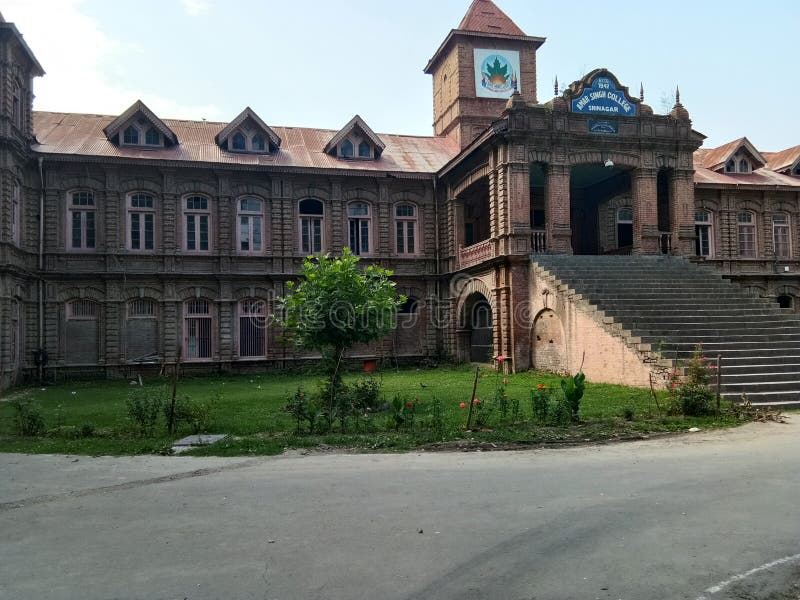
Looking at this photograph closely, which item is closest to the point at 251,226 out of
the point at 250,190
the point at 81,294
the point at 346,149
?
the point at 250,190

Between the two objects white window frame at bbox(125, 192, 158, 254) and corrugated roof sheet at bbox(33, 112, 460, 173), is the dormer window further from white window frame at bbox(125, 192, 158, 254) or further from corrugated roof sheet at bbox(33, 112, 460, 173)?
white window frame at bbox(125, 192, 158, 254)

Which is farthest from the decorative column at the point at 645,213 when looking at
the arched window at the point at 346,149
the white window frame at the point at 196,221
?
the white window frame at the point at 196,221

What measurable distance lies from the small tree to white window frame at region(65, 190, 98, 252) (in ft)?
45.4

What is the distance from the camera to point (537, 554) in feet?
16.8

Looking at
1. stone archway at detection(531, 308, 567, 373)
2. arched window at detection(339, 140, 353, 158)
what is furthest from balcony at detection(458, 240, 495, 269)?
Result: arched window at detection(339, 140, 353, 158)

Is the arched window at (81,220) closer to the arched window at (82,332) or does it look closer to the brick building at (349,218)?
the brick building at (349,218)

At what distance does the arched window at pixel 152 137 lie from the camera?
25.5 metres

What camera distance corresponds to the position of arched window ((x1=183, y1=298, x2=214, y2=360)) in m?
25.3

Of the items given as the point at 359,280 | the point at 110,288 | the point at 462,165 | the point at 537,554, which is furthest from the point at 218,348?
the point at 537,554

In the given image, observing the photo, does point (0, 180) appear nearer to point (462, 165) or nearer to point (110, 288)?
point (110, 288)

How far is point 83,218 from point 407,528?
22.7 m

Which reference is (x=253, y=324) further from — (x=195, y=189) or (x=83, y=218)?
(x=83, y=218)

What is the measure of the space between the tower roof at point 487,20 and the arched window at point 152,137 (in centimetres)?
1548

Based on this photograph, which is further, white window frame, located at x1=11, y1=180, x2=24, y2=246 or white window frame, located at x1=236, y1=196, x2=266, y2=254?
white window frame, located at x1=236, y1=196, x2=266, y2=254
